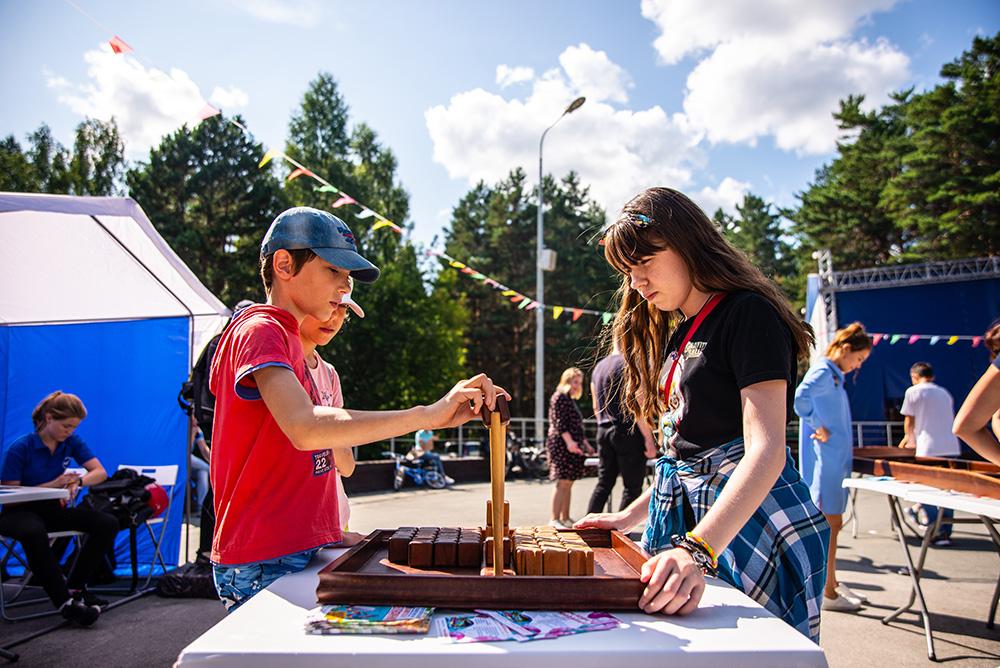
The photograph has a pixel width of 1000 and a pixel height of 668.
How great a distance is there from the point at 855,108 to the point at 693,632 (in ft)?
129

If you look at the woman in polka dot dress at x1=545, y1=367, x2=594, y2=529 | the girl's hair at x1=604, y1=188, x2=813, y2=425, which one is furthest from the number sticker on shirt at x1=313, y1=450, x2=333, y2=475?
the woman in polka dot dress at x1=545, y1=367, x2=594, y2=529

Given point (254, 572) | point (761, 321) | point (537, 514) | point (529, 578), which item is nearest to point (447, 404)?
point (529, 578)

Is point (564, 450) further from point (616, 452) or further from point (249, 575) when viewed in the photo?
point (249, 575)

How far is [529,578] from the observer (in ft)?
3.62

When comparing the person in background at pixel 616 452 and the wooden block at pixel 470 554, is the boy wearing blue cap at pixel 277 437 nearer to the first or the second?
the wooden block at pixel 470 554

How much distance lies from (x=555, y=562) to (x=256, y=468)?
66 cm

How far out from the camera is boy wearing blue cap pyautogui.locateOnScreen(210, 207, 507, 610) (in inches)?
49.7

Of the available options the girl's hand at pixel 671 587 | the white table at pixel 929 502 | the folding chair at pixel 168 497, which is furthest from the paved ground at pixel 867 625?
the girl's hand at pixel 671 587

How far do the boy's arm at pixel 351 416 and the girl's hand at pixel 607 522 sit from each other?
20.0 inches

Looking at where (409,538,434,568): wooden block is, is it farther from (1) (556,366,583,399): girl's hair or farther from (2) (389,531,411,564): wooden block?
(1) (556,366,583,399): girl's hair

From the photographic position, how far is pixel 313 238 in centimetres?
158

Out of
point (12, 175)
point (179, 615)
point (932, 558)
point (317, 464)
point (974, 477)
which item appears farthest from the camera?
point (12, 175)

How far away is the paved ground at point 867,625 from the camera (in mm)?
3666

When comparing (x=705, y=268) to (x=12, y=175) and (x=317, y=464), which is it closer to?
(x=317, y=464)
